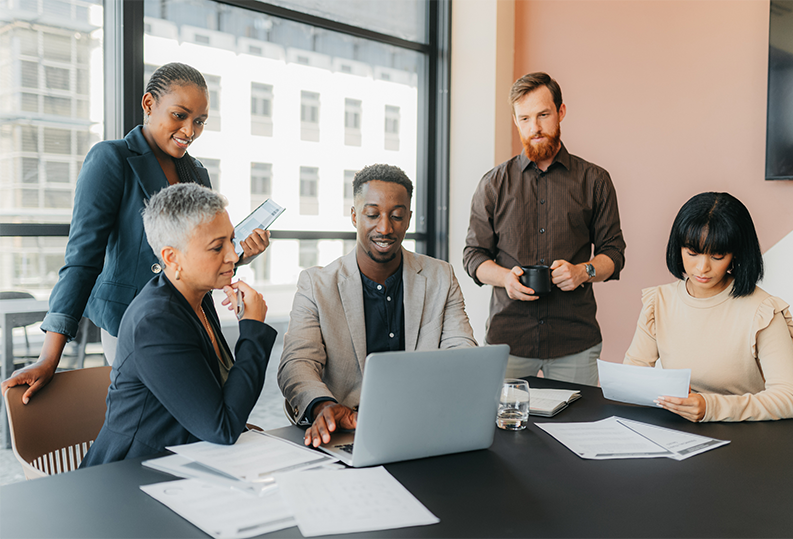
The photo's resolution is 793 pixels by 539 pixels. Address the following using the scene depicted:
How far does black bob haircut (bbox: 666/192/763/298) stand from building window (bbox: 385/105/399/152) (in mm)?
2369

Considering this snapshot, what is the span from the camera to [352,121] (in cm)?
367

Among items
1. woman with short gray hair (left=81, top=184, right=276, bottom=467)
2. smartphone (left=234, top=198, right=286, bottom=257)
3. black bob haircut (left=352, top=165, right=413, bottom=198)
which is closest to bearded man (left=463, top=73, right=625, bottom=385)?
black bob haircut (left=352, top=165, right=413, bottom=198)

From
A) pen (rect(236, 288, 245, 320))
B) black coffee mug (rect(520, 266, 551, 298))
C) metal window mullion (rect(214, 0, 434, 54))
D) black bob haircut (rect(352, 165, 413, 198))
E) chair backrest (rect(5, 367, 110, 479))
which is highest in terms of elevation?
metal window mullion (rect(214, 0, 434, 54))

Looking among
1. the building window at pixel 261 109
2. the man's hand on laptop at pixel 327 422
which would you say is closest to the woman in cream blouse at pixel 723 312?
the man's hand on laptop at pixel 327 422

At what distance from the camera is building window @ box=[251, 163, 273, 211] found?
327cm

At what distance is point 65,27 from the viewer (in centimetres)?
261

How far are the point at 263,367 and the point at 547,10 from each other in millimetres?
3017

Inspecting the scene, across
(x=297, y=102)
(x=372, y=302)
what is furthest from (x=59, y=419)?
(x=297, y=102)

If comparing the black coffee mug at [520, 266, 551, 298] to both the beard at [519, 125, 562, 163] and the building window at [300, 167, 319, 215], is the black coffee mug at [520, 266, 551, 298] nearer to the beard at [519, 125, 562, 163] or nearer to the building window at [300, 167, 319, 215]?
the beard at [519, 125, 562, 163]

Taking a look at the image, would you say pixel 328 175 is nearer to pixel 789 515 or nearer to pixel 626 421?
pixel 626 421

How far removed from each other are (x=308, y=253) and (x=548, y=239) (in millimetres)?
1606

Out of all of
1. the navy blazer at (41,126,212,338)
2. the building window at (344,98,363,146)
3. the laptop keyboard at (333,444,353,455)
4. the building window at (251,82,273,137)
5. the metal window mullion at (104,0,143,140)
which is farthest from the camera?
the building window at (344,98,363,146)

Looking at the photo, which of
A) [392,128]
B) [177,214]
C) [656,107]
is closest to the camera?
[177,214]

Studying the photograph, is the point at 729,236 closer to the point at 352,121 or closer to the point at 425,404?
the point at 425,404
